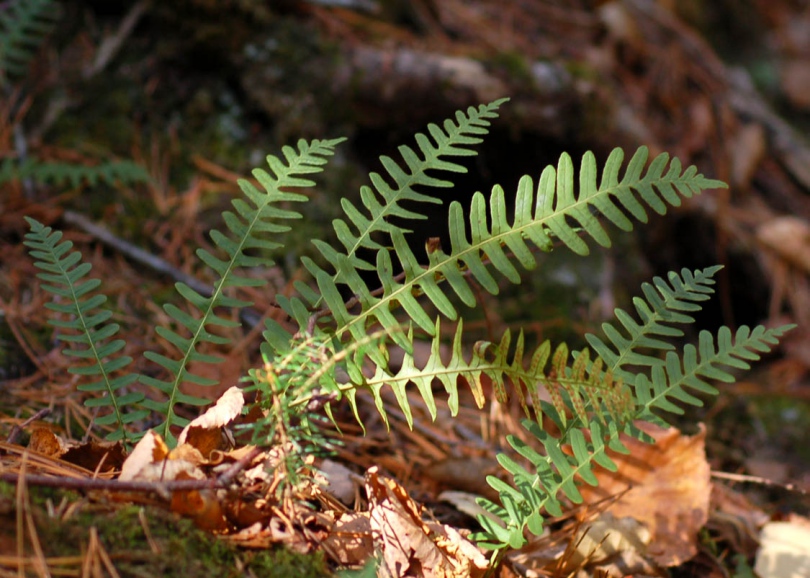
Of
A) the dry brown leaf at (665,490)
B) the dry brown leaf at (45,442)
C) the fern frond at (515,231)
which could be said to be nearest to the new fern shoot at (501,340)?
the fern frond at (515,231)

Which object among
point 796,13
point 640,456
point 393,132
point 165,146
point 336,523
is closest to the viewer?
point 336,523

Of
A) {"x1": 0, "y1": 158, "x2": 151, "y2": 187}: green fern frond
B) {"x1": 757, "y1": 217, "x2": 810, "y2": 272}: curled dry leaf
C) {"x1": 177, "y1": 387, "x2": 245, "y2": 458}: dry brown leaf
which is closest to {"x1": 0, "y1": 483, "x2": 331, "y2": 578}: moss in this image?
{"x1": 177, "y1": 387, "x2": 245, "y2": 458}: dry brown leaf

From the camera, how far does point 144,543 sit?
129 centimetres

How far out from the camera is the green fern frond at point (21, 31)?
127 inches

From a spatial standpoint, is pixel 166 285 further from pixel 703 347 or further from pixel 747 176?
pixel 747 176

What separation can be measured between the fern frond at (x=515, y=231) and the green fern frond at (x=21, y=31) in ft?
8.22

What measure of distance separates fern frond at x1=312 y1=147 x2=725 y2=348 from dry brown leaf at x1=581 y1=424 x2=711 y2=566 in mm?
805

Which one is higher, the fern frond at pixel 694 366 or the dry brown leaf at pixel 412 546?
the fern frond at pixel 694 366

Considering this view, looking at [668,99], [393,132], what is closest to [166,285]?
[393,132]

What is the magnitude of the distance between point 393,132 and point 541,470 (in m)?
2.55

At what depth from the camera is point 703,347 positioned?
1600 millimetres

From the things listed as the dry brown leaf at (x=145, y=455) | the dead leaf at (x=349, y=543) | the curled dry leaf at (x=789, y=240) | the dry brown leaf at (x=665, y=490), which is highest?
the dry brown leaf at (x=145, y=455)

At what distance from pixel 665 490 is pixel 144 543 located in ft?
4.77

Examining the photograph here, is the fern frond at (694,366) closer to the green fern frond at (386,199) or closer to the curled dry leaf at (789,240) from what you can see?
the green fern frond at (386,199)
